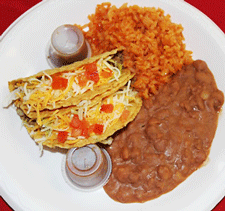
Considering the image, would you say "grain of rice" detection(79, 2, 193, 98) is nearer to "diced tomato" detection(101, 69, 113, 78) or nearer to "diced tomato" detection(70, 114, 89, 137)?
"diced tomato" detection(101, 69, 113, 78)

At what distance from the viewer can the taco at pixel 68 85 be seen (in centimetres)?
298

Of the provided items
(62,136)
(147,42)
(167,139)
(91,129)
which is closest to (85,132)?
(91,129)

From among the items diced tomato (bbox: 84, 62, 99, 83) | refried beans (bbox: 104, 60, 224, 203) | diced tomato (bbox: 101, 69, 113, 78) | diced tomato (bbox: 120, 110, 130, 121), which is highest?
diced tomato (bbox: 84, 62, 99, 83)

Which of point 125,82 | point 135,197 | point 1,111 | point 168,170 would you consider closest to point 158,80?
point 125,82

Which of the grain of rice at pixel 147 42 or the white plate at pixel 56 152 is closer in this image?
the white plate at pixel 56 152

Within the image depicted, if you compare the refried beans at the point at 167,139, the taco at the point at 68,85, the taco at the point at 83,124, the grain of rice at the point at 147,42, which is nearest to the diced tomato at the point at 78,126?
the taco at the point at 83,124

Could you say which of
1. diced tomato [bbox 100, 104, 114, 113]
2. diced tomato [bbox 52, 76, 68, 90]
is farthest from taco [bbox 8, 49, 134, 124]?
diced tomato [bbox 100, 104, 114, 113]

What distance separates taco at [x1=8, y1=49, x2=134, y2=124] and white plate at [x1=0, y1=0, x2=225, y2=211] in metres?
0.42

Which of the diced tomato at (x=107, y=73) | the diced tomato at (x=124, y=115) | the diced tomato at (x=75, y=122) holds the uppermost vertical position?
the diced tomato at (x=107, y=73)

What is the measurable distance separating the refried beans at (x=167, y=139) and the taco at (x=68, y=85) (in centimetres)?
47

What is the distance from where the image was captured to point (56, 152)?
338 cm

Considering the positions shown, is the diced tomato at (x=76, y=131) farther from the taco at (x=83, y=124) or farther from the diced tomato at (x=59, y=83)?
the diced tomato at (x=59, y=83)

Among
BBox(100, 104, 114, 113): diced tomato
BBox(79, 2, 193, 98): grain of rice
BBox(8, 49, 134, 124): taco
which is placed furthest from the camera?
BBox(79, 2, 193, 98): grain of rice

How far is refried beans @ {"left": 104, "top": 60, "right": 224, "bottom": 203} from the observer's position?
3170 mm
